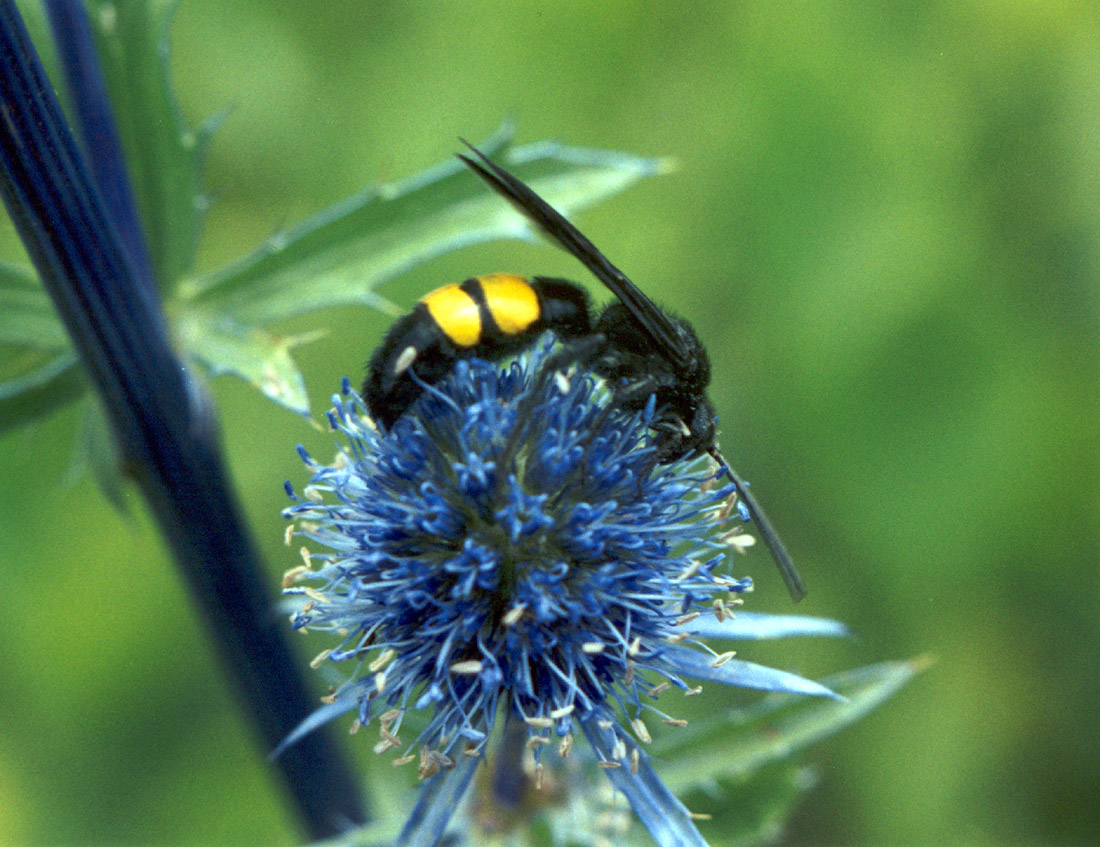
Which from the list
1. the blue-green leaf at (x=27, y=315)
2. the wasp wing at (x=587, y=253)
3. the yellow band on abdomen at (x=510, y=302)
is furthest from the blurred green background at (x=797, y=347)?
the wasp wing at (x=587, y=253)

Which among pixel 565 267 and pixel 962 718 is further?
pixel 565 267

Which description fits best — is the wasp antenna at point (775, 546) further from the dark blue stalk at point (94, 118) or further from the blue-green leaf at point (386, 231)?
the dark blue stalk at point (94, 118)

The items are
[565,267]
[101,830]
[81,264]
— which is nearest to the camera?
[81,264]

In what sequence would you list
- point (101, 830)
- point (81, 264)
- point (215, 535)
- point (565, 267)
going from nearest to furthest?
point (81, 264), point (215, 535), point (101, 830), point (565, 267)

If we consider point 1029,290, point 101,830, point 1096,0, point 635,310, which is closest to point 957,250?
point 1029,290

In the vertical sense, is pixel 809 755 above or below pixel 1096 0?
below

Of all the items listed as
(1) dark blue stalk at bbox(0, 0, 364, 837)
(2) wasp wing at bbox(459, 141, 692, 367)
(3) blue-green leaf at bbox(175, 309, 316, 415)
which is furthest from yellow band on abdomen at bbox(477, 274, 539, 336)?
(1) dark blue stalk at bbox(0, 0, 364, 837)

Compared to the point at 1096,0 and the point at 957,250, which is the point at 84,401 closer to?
the point at 957,250

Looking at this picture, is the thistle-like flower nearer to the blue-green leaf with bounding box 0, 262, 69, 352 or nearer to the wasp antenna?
the wasp antenna
